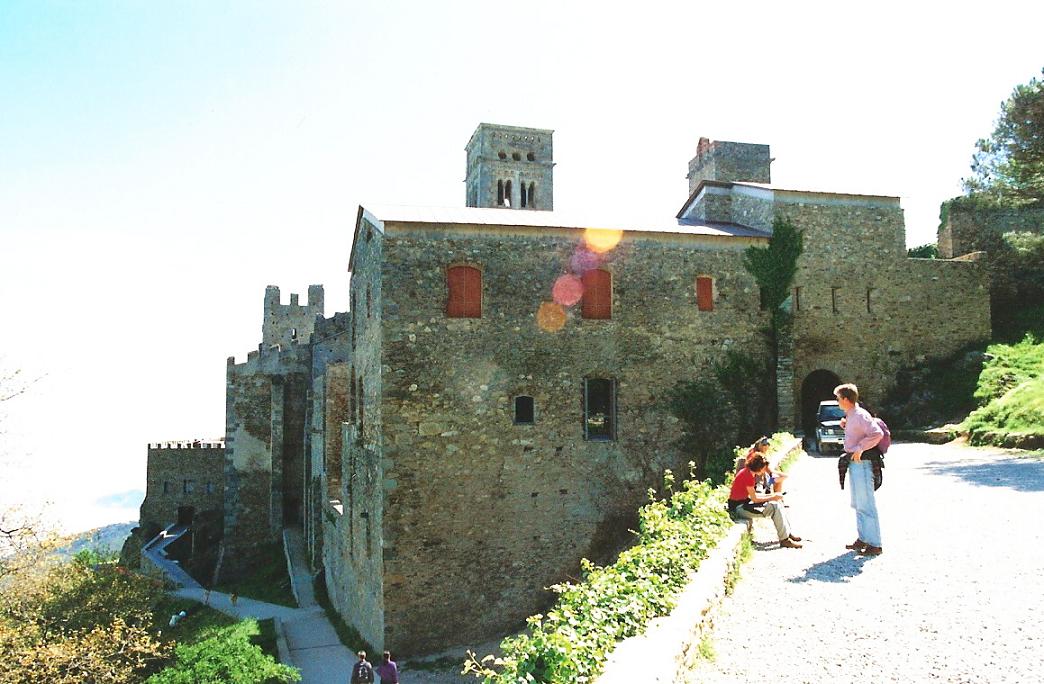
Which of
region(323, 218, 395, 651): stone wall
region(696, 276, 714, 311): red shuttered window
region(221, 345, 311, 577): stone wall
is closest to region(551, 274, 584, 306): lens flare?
region(696, 276, 714, 311): red shuttered window

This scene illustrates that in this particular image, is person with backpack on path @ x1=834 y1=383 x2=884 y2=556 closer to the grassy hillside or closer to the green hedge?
the green hedge

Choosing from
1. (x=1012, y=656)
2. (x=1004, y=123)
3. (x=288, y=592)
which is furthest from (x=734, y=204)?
(x=288, y=592)

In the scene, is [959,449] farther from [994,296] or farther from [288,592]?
[288,592]

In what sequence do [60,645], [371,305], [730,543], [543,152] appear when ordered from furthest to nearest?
[543,152]
[371,305]
[60,645]
[730,543]

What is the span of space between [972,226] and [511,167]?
33339 mm

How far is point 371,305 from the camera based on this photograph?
1788cm

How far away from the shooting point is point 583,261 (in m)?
17.6

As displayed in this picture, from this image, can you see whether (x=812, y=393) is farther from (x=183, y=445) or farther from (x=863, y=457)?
(x=183, y=445)

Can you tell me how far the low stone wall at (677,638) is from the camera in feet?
18.5

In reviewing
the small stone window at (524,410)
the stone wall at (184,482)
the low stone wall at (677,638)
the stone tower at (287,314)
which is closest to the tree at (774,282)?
the small stone window at (524,410)

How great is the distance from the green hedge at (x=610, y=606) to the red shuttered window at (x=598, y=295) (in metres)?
7.69

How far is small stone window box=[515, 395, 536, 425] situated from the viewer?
16938 mm

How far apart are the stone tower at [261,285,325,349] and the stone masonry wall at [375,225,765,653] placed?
37467 mm

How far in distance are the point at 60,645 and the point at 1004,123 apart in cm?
2956
